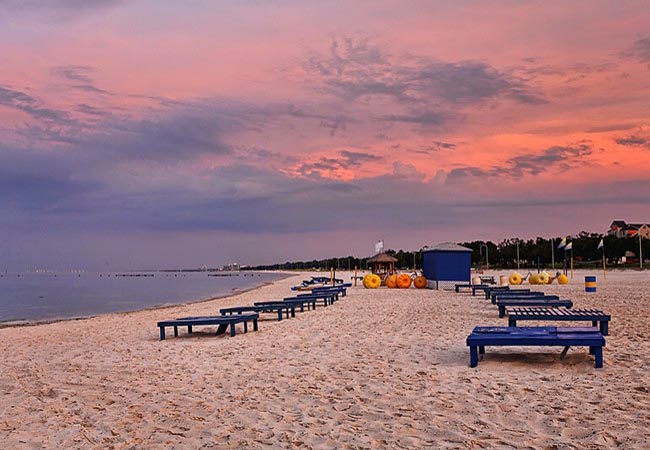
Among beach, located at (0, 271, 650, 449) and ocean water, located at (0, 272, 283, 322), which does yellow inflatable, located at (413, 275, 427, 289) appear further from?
beach, located at (0, 271, 650, 449)

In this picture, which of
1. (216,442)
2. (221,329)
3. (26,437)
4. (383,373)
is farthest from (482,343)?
(221,329)

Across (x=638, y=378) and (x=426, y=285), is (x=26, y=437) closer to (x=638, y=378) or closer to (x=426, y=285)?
(x=638, y=378)

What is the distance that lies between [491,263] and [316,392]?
382 ft

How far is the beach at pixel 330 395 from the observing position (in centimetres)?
534

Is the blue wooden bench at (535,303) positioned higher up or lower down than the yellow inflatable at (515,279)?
higher up

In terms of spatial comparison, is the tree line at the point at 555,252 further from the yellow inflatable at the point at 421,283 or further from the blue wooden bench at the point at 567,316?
the blue wooden bench at the point at 567,316

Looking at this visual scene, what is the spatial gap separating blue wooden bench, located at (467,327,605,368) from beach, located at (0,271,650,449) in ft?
0.89

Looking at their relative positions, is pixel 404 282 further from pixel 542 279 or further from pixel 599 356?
pixel 599 356

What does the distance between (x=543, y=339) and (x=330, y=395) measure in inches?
119

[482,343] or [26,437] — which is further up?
[482,343]

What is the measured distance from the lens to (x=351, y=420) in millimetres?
5836

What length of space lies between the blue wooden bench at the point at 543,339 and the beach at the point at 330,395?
0.27 m

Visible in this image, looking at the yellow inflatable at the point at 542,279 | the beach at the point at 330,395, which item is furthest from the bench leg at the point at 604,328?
the yellow inflatable at the point at 542,279

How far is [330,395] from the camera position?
6883mm
